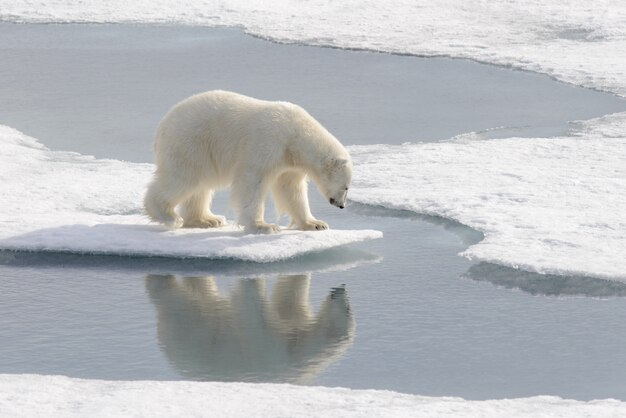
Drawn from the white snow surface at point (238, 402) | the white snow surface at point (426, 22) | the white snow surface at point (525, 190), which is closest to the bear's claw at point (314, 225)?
the white snow surface at point (525, 190)

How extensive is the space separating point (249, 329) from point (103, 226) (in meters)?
1.88

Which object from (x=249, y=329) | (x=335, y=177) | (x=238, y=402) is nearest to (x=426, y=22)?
(x=335, y=177)

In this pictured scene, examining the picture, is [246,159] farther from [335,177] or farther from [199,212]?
[199,212]

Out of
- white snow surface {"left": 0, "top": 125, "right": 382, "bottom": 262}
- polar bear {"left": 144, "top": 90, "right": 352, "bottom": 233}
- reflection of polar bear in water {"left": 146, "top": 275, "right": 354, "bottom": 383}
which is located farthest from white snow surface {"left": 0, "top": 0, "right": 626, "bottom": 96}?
reflection of polar bear in water {"left": 146, "top": 275, "right": 354, "bottom": 383}

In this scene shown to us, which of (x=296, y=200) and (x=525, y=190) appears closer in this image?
(x=296, y=200)

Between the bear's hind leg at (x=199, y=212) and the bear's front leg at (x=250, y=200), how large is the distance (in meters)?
0.43

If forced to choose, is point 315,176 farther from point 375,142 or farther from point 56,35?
point 56,35

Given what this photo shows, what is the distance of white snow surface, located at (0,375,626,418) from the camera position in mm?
4758

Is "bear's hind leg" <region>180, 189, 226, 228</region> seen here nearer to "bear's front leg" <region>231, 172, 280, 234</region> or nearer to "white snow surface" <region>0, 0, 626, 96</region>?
"bear's front leg" <region>231, 172, 280, 234</region>

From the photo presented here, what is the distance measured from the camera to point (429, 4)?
740 inches

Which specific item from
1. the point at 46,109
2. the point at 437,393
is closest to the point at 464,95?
the point at 46,109

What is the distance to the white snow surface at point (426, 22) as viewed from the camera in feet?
50.2

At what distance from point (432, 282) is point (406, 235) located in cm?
100

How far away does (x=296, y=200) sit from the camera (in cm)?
757
